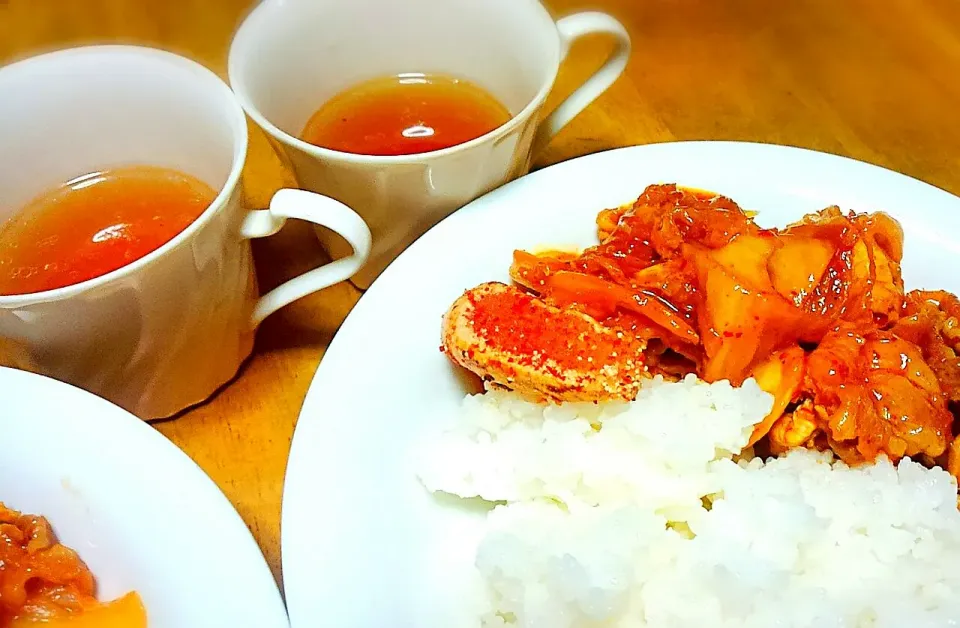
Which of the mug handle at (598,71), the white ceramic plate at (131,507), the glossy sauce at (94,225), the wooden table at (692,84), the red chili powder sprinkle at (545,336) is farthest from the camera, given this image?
the wooden table at (692,84)

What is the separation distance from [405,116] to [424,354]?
21.6 inches

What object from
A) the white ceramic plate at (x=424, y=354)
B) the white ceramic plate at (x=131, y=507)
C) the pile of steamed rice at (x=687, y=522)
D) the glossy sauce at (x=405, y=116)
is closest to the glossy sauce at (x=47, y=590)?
the white ceramic plate at (x=131, y=507)

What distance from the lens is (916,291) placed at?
1286 mm

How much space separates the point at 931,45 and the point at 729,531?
1480 mm

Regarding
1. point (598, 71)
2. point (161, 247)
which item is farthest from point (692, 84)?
point (161, 247)

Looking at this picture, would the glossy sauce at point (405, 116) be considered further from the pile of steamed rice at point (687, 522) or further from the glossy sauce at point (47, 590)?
the glossy sauce at point (47, 590)

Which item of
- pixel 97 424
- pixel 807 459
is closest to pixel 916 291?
pixel 807 459

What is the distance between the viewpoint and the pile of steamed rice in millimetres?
1085

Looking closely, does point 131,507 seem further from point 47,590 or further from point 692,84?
point 692,84

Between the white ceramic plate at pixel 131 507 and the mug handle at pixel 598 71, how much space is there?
90 cm

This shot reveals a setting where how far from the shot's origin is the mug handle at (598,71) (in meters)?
1.43

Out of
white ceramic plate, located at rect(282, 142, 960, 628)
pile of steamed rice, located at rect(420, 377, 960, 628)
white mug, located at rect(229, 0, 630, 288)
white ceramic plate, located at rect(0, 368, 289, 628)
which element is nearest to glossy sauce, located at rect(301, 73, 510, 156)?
white mug, located at rect(229, 0, 630, 288)

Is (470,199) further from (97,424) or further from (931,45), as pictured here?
(931,45)

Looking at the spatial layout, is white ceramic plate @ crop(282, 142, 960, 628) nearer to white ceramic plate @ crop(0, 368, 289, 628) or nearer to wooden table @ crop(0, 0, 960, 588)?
white ceramic plate @ crop(0, 368, 289, 628)
